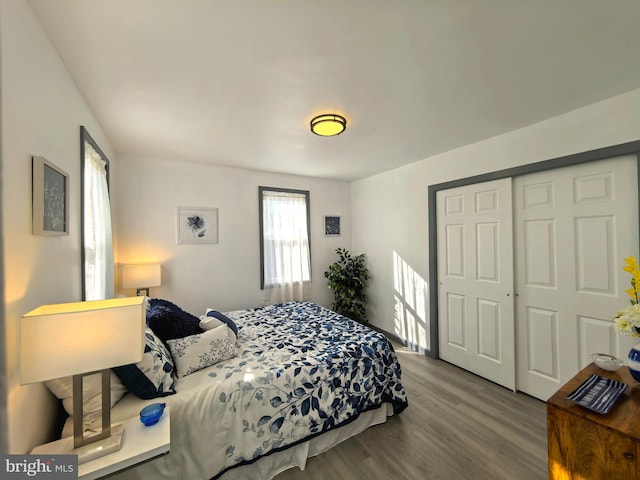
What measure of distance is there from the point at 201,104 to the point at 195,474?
2.32 m

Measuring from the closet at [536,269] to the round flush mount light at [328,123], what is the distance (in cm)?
163

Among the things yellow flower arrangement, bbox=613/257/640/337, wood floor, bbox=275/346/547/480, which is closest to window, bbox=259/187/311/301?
wood floor, bbox=275/346/547/480

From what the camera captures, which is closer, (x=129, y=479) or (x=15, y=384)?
(x=15, y=384)

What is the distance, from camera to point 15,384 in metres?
1.00

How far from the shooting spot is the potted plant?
4.11 metres

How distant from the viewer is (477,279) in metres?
2.87

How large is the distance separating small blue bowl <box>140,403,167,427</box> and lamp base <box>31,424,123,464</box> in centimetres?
11

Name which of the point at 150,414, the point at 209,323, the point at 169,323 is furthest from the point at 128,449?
the point at 209,323

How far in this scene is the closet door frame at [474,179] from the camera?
195 centimetres

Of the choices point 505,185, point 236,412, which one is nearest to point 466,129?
point 505,185

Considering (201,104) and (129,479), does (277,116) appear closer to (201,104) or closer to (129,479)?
(201,104)

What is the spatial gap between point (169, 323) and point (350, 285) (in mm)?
2707

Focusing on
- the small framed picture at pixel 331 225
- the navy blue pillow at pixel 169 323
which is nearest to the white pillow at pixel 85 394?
the navy blue pillow at pixel 169 323

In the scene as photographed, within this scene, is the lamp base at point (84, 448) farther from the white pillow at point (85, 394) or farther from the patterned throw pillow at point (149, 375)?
the patterned throw pillow at point (149, 375)
